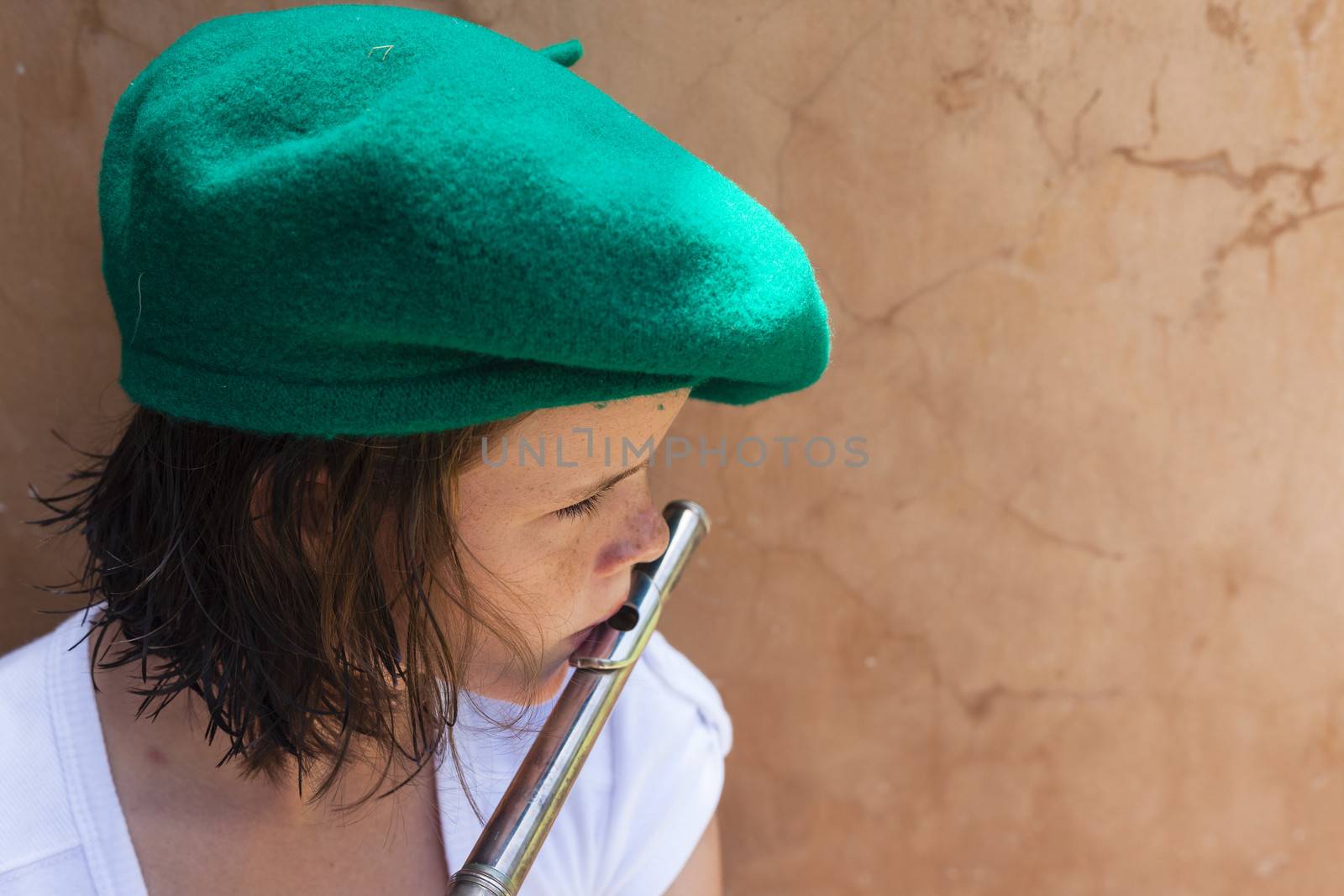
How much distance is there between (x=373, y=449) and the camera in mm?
531

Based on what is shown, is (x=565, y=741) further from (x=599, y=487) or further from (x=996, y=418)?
(x=996, y=418)

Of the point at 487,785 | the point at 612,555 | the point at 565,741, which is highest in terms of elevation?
the point at 612,555

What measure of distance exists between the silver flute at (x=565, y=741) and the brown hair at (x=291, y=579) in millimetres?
40

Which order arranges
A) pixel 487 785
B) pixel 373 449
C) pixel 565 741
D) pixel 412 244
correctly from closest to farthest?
pixel 412 244, pixel 373 449, pixel 565 741, pixel 487 785

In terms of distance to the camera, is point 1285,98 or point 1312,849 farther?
point 1312,849

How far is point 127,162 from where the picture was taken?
526 millimetres

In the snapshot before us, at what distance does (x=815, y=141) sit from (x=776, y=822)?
0.67 m

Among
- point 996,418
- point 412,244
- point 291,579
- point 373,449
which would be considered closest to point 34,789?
point 291,579

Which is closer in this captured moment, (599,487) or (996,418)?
(599,487)

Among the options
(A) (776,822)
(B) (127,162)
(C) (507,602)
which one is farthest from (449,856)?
(B) (127,162)

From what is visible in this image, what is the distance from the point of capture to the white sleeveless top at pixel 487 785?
659mm

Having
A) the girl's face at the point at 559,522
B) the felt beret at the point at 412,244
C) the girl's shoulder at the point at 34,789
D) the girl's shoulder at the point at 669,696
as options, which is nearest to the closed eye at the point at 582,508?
the girl's face at the point at 559,522

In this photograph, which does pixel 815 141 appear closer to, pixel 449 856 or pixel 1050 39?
pixel 1050 39

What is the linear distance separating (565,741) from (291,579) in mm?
204
